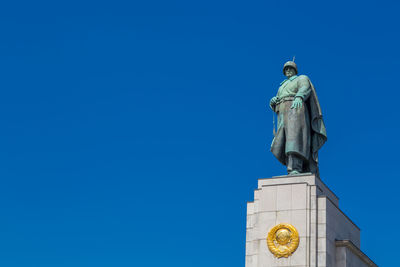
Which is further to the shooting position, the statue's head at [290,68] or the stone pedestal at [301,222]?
the statue's head at [290,68]

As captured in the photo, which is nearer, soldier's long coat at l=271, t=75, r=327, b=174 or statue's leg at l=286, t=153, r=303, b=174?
statue's leg at l=286, t=153, r=303, b=174

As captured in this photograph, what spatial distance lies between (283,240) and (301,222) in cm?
83

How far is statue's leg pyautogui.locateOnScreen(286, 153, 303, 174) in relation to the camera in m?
26.0

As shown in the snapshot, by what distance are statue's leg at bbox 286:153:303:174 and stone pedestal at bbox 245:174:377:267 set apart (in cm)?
76

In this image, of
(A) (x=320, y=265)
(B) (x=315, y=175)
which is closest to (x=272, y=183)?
(B) (x=315, y=175)

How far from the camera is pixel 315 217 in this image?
24219mm

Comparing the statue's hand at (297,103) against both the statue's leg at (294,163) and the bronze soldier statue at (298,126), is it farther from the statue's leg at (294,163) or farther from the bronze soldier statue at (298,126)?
the statue's leg at (294,163)

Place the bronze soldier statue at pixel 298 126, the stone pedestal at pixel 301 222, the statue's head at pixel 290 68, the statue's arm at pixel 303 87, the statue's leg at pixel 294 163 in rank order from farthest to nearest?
the statue's head at pixel 290 68, the statue's arm at pixel 303 87, the bronze soldier statue at pixel 298 126, the statue's leg at pixel 294 163, the stone pedestal at pixel 301 222

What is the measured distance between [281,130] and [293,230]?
4.07 meters

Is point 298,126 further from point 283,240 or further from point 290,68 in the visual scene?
point 283,240

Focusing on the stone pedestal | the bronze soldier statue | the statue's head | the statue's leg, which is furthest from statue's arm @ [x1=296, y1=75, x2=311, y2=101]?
the stone pedestal

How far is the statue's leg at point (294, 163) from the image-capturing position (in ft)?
85.2

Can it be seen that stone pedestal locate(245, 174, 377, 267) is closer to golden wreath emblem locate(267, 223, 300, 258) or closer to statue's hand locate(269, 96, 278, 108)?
golden wreath emblem locate(267, 223, 300, 258)

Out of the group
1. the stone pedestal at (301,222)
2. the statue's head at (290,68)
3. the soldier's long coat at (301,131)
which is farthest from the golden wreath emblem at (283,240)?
the statue's head at (290,68)
